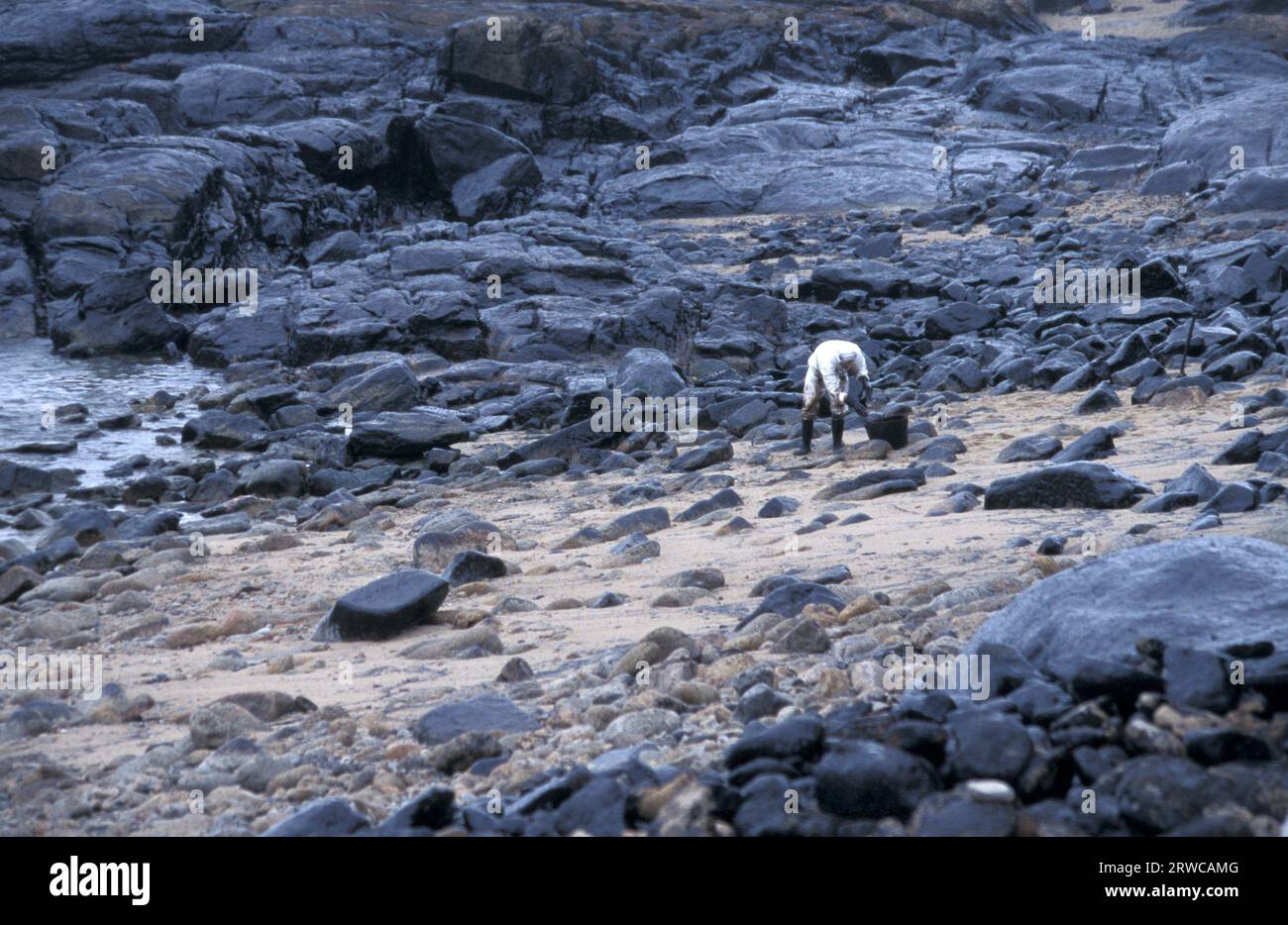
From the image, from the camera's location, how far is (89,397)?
14.6 meters

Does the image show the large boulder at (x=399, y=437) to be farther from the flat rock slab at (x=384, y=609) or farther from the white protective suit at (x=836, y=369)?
the flat rock slab at (x=384, y=609)

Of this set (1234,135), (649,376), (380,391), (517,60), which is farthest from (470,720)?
(517,60)

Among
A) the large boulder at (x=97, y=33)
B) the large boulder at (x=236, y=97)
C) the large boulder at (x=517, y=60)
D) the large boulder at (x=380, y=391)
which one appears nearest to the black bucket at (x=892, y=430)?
the large boulder at (x=380, y=391)

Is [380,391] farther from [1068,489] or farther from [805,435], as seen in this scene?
[1068,489]

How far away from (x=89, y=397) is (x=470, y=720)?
12323 mm

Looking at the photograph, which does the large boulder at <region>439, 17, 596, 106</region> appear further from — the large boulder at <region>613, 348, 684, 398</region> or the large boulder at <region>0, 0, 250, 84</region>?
the large boulder at <region>613, 348, 684, 398</region>

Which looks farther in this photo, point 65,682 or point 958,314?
point 958,314

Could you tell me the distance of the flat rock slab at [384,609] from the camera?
5.19 metres

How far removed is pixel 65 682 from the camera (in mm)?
5051

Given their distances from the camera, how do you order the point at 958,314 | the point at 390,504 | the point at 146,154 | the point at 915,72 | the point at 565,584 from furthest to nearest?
the point at 915,72 → the point at 146,154 → the point at 958,314 → the point at 390,504 → the point at 565,584

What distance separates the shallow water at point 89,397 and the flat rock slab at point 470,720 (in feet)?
26.5

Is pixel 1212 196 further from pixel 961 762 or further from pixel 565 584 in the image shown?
pixel 961 762

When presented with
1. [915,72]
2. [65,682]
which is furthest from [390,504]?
[915,72]

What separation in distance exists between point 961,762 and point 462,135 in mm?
25094
